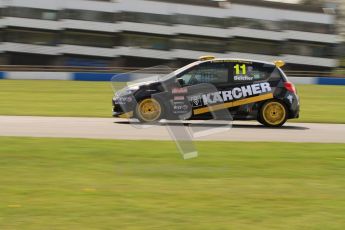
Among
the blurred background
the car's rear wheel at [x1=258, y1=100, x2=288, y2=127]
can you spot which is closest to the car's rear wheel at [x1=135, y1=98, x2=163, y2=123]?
the car's rear wheel at [x1=258, y1=100, x2=288, y2=127]

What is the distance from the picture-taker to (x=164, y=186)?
21.6 feet

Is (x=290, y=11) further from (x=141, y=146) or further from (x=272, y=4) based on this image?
(x=141, y=146)

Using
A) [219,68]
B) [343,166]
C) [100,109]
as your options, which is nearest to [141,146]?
[343,166]

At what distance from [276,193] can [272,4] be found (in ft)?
177

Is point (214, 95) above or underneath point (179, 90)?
underneath

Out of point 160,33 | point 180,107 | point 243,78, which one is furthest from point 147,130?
point 160,33

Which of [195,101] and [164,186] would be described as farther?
[195,101]

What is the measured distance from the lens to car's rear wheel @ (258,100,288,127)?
13.4m

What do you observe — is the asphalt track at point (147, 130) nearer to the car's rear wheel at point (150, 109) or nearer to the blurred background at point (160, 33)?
the car's rear wheel at point (150, 109)

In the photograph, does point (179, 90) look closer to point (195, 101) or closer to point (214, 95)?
point (195, 101)

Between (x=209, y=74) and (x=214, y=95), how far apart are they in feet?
1.70

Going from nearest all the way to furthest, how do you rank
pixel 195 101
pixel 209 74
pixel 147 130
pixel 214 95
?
pixel 147 130 < pixel 195 101 < pixel 214 95 < pixel 209 74

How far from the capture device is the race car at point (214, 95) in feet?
Result: 42.6

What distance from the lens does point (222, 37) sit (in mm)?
57094
